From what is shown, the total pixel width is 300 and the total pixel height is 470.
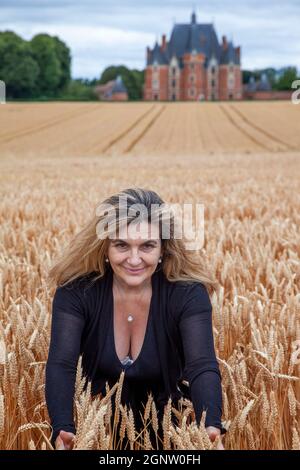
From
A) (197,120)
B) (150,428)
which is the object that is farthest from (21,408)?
(197,120)

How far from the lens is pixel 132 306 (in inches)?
86.7

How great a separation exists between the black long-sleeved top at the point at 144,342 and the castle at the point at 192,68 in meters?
107

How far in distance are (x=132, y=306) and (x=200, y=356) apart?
1.05ft

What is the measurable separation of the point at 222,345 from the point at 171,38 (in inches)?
4443

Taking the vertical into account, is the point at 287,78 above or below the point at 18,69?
above

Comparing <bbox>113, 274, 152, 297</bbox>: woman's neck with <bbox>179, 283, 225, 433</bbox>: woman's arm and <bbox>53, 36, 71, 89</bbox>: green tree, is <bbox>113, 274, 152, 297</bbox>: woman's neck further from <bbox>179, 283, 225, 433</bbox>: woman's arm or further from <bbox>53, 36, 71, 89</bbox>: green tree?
<bbox>53, 36, 71, 89</bbox>: green tree

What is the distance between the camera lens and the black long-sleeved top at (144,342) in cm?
201

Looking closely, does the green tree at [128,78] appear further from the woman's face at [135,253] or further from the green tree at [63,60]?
the woman's face at [135,253]

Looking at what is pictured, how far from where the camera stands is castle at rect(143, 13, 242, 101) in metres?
108

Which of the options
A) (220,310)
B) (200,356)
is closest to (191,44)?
(220,310)

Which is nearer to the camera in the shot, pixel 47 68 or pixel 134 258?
pixel 134 258

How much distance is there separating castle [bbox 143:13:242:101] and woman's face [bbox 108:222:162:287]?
106979mm

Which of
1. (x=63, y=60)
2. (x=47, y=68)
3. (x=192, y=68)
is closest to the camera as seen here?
(x=47, y=68)

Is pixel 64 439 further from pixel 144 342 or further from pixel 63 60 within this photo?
pixel 63 60
